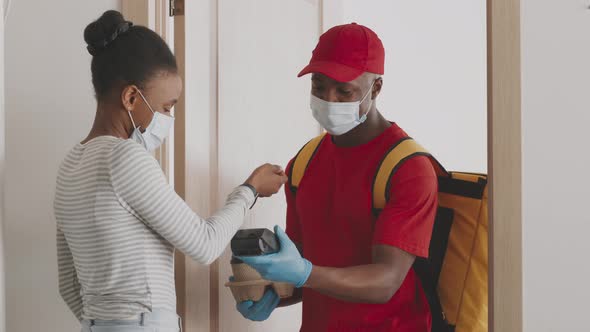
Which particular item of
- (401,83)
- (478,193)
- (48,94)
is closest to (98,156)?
(48,94)

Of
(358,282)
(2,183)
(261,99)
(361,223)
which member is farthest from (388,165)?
(2,183)

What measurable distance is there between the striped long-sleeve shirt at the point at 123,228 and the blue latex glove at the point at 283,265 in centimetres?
9

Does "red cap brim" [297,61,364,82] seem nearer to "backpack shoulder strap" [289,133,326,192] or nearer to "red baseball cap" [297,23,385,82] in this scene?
"red baseball cap" [297,23,385,82]

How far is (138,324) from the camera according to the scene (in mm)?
1143

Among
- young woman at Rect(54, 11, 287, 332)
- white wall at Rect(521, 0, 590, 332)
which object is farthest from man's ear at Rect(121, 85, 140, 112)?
white wall at Rect(521, 0, 590, 332)

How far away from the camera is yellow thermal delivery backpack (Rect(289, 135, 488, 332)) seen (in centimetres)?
146

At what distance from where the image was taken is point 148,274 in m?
1.14

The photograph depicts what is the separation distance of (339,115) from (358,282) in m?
0.38

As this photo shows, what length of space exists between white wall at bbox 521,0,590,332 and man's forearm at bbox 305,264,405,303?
10.6 inches

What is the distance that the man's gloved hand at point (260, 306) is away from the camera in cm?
154

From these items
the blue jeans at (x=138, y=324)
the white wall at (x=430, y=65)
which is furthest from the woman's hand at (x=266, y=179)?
the white wall at (x=430, y=65)

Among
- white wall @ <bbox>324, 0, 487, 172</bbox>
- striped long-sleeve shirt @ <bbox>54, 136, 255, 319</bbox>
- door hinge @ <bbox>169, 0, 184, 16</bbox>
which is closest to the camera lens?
striped long-sleeve shirt @ <bbox>54, 136, 255, 319</bbox>

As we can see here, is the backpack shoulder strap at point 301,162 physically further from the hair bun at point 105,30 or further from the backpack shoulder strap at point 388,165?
the hair bun at point 105,30

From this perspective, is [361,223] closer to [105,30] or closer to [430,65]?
[105,30]
